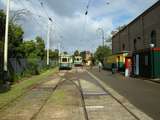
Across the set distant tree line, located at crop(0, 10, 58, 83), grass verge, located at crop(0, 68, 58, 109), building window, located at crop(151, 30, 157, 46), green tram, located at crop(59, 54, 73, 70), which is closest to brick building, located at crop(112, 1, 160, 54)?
building window, located at crop(151, 30, 157, 46)

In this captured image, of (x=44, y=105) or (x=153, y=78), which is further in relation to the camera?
(x=153, y=78)

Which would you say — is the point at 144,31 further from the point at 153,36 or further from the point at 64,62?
the point at 64,62

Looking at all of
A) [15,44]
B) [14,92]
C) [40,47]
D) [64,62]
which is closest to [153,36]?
[15,44]

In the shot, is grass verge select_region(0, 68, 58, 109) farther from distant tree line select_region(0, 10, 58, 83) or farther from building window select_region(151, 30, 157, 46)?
building window select_region(151, 30, 157, 46)

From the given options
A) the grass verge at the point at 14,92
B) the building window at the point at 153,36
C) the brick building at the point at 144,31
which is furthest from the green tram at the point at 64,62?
the grass verge at the point at 14,92

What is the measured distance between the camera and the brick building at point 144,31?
156ft

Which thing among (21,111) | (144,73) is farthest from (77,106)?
(144,73)

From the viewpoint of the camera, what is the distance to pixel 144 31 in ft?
178

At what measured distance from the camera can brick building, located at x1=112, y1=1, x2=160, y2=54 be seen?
4747 cm

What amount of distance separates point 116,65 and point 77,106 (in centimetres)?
4175

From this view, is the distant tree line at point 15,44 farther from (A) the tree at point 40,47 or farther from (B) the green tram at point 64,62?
(A) the tree at point 40,47

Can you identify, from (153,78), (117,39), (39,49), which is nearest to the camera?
(153,78)

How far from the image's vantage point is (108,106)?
14539 mm

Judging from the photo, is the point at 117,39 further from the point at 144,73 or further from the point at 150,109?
the point at 150,109
